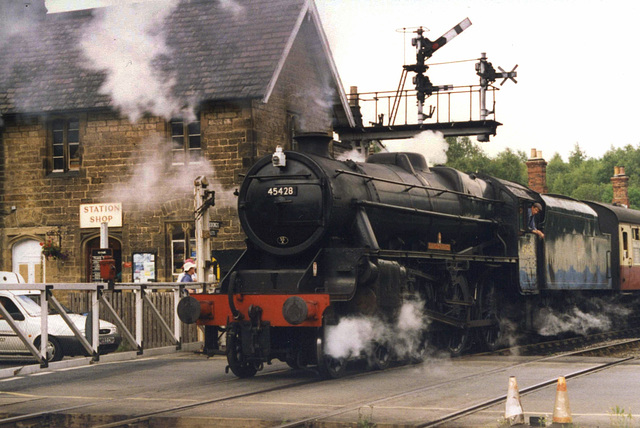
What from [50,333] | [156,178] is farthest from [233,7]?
[50,333]

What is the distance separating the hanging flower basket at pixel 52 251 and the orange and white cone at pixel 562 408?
60.1 feet

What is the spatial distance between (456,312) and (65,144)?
43.9 ft

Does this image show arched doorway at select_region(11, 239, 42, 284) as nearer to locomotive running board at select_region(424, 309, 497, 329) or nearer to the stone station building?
the stone station building

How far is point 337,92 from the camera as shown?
1038 inches

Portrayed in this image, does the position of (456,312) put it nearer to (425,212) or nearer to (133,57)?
(425,212)

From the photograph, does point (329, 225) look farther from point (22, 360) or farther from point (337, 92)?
point (337, 92)

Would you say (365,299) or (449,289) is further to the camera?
(449,289)

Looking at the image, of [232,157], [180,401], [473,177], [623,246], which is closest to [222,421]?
[180,401]

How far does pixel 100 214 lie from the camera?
24203 mm

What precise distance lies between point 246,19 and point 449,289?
11.9 m

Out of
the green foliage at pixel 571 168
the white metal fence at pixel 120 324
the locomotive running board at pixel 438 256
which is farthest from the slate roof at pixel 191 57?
the green foliage at pixel 571 168

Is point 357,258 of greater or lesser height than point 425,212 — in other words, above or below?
below

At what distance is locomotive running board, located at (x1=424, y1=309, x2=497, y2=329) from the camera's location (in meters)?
14.3

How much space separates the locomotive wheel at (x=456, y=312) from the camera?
1506cm
